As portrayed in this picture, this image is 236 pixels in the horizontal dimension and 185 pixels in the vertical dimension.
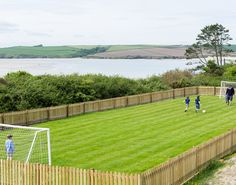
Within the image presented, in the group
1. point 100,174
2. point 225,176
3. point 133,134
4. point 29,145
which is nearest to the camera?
point 100,174

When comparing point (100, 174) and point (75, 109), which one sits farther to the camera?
point (75, 109)

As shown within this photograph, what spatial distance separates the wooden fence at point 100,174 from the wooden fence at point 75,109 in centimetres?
1539

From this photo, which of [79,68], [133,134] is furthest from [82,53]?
[133,134]

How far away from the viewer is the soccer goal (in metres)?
22.7

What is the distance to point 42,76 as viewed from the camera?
147ft

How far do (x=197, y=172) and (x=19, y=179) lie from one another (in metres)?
7.99

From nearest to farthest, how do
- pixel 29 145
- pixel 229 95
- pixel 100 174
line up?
pixel 100 174 → pixel 29 145 → pixel 229 95

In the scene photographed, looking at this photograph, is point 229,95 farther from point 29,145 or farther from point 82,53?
point 82,53

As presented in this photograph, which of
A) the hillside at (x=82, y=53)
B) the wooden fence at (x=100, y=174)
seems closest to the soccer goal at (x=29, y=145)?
the wooden fence at (x=100, y=174)

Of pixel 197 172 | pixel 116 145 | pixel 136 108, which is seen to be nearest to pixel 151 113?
pixel 136 108

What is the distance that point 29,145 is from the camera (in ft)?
83.7

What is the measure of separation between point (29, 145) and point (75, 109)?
14.7 meters

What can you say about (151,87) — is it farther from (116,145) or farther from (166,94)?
(116,145)

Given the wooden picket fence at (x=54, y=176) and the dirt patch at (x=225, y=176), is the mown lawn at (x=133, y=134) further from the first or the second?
the wooden picket fence at (x=54, y=176)
